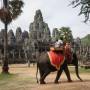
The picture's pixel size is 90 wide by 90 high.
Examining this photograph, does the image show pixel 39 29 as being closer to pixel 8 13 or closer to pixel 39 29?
pixel 39 29

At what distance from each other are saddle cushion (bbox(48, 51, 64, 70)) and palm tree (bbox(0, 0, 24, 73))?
40.0 ft

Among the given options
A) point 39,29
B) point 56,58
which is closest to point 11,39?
point 39,29

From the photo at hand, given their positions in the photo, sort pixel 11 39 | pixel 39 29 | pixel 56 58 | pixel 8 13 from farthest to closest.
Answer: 1. pixel 39 29
2. pixel 11 39
3. pixel 8 13
4. pixel 56 58

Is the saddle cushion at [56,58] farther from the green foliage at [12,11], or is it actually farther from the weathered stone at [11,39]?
the weathered stone at [11,39]

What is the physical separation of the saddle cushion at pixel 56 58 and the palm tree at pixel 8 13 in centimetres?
1220

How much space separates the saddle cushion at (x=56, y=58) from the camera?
20719 millimetres

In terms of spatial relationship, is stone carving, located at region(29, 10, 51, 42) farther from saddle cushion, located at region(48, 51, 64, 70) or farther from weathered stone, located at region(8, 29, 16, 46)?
saddle cushion, located at region(48, 51, 64, 70)

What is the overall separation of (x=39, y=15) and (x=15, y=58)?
981cm

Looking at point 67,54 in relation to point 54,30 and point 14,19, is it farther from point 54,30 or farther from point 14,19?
point 54,30

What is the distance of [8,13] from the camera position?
3406 centimetres

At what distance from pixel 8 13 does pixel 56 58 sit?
14027 millimetres

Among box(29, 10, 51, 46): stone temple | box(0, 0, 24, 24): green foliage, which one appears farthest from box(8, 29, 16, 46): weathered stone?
box(0, 0, 24, 24): green foliage

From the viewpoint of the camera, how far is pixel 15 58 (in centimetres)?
5991

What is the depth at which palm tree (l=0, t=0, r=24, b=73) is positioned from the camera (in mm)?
33781
